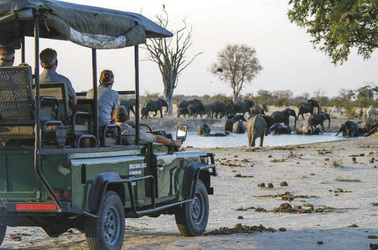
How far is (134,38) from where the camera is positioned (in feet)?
27.0

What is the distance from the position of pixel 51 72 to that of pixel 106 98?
0.84 meters

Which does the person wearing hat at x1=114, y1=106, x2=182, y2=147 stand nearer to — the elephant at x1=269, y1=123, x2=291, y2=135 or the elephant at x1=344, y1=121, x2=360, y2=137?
the elephant at x1=344, y1=121, x2=360, y2=137

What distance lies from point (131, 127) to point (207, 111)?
6332cm

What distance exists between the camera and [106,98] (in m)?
8.50

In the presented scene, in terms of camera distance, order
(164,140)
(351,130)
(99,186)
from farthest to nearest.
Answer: (351,130), (164,140), (99,186)

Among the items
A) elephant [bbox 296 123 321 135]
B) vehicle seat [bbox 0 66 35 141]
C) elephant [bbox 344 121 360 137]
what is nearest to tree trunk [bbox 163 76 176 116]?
elephant [bbox 296 123 321 135]

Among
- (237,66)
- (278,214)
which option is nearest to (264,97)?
(237,66)

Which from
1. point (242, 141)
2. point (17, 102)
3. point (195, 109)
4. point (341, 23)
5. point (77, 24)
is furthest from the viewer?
point (195, 109)

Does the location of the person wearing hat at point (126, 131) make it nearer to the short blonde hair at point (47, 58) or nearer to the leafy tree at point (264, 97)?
the short blonde hair at point (47, 58)

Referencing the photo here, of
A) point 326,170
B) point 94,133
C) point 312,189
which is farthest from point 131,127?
point 326,170

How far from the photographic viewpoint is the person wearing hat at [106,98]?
329 inches

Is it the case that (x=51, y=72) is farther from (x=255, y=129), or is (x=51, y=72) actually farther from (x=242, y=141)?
(x=242, y=141)

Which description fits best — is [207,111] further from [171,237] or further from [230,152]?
[171,237]

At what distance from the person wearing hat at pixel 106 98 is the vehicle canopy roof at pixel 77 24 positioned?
2.05 ft
